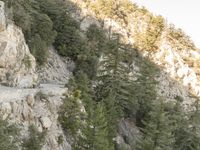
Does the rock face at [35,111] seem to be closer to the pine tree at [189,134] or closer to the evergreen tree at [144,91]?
→ the evergreen tree at [144,91]

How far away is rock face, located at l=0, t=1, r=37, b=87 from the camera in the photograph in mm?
41562

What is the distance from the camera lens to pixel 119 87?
52.8m

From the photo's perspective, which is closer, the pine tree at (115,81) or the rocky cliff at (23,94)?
the rocky cliff at (23,94)

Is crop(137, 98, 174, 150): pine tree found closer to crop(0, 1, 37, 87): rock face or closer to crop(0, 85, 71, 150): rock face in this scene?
crop(0, 85, 71, 150): rock face

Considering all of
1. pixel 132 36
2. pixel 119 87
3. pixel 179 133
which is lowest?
pixel 179 133

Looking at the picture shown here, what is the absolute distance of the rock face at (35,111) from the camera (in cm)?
3309

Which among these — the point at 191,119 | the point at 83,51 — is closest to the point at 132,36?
the point at 83,51

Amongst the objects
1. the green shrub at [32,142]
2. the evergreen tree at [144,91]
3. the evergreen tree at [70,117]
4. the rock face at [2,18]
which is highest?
the rock face at [2,18]

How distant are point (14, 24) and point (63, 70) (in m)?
17.6

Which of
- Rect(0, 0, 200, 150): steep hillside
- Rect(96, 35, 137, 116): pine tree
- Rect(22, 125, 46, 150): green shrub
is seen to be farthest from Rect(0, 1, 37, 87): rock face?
Rect(22, 125, 46, 150): green shrub

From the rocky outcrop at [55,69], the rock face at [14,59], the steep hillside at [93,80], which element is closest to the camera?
the steep hillside at [93,80]

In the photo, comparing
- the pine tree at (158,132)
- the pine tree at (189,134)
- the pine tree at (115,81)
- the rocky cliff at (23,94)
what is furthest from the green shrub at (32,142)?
the pine tree at (189,134)

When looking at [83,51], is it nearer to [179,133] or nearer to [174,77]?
[179,133]

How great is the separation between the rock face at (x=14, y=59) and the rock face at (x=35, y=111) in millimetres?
2530
